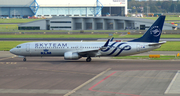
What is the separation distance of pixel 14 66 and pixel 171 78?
2557 centimetres

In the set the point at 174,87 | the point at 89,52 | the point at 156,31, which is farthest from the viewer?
the point at 156,31

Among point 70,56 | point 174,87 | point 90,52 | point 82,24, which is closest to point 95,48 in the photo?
point 90,52

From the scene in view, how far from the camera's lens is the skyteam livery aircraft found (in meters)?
48.8

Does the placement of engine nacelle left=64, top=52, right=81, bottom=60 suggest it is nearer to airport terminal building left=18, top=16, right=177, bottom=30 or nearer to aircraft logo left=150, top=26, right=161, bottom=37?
aircraft logo left=150, top=26, right=161, bottom=37

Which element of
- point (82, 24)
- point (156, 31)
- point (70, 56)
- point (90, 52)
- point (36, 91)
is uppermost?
point (82, 24)

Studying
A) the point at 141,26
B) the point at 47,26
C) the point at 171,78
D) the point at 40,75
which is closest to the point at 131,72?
the point at 171,78

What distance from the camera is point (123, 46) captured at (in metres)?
48.9

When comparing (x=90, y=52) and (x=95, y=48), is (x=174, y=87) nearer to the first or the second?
(x=90, y=52)

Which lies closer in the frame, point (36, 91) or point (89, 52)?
point (36, 91)

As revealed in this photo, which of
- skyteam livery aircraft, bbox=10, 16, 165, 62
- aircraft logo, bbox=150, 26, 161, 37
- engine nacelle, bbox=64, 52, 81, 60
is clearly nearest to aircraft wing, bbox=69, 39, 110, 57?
skyteam livery aircraft, bbox=10, 16, 165, 62

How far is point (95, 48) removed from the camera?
4919 centimetres

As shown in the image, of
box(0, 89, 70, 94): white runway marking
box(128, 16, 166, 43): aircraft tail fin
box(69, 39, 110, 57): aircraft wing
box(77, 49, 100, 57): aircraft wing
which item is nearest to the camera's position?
box(0, 89, 70, 94): white runway marking

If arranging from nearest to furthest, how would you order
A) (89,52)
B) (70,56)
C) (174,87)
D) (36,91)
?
1. (36,91)
2. (174,87)
3. (70,56)
4. (89,52)

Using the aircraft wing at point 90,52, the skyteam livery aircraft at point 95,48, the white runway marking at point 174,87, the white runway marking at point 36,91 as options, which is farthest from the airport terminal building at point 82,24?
the white runway marking at point 36,91
